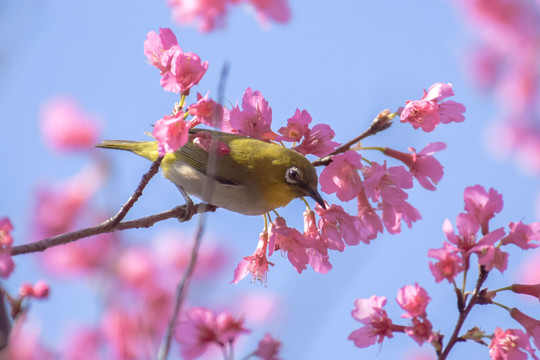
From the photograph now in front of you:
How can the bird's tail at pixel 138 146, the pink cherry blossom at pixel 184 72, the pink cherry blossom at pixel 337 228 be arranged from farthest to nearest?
the bird's tail at pixel 138 146 < the pink cherry blossom at pixel 337 228 < the pink cherry blossom at pixel 184 72

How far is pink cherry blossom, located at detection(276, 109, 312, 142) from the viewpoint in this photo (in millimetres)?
3643

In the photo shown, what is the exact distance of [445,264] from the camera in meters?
2.83

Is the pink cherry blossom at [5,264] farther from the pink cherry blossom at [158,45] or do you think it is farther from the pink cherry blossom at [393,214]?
the pink cherry blossom at [393,214]

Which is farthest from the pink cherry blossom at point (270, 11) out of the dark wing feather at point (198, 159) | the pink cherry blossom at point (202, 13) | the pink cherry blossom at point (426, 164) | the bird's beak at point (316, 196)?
the pink cherry blossom at point (426, 164)

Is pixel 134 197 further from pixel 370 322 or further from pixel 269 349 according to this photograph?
pixel 370 322

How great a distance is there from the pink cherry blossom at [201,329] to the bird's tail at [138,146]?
2624 millimetres

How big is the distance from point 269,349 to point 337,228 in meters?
1.25

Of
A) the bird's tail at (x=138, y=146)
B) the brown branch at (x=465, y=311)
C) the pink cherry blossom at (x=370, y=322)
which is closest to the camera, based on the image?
the brown branch at (x=465, y=311)

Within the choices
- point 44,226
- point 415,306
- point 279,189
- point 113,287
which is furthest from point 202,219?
point 44,226

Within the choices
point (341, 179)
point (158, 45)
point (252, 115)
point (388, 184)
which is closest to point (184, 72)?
point (158, 45)

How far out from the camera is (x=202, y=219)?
6.39ft

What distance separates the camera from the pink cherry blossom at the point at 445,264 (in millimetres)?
2820

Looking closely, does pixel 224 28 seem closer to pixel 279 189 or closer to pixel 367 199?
pixel 279 189

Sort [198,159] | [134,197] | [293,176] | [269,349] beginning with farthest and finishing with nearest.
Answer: [198,159], [293,176], [134,197], [269,349]
